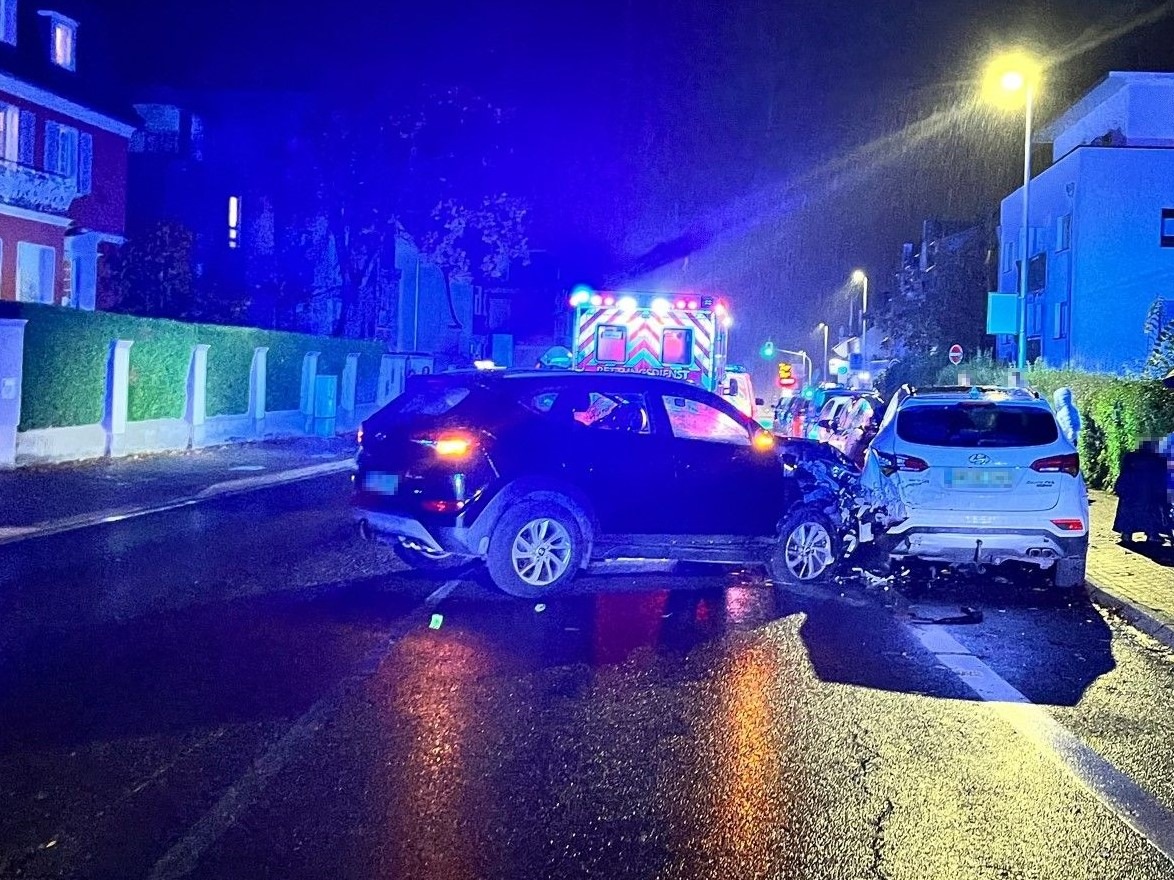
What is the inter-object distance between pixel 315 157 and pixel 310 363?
855cm

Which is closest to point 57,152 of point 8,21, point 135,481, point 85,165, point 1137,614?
point 85,165

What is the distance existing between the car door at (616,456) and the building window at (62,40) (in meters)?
27.6

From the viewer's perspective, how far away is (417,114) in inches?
1409

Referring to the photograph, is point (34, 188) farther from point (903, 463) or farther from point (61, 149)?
point (903, 463)

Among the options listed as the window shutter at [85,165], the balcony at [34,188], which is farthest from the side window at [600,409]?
the window shutter at [85,165]

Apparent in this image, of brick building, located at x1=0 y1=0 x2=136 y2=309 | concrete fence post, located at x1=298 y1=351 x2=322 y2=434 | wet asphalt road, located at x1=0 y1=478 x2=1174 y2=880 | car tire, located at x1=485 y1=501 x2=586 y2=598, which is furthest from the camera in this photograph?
concrete fence post, located at x1=298 y1=351 x2=322 y2=434

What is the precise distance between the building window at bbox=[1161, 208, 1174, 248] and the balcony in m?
31.2

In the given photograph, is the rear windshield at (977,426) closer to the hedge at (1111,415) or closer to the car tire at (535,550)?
the car tire at (535,550)

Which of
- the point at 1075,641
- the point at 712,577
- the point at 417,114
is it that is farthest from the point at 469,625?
the point at 417,114

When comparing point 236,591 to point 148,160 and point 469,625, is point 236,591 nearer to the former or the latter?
point 469,625

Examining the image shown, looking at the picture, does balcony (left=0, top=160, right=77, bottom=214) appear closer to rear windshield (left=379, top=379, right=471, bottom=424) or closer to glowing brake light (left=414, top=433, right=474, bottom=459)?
rear windshield (left=379, top=379, right=471, bottom=424)

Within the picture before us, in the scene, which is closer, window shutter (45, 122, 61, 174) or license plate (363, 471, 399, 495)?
license plate (363, 471, 399, 495)

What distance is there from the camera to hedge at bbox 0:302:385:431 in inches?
715

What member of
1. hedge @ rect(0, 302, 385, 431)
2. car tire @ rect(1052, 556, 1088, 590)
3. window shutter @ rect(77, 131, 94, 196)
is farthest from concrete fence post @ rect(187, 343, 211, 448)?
car tire @ rect(1052, 556, 1088, 590)
